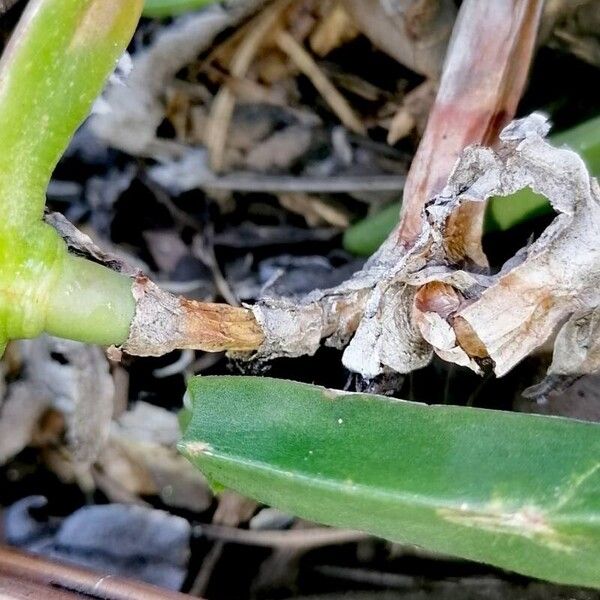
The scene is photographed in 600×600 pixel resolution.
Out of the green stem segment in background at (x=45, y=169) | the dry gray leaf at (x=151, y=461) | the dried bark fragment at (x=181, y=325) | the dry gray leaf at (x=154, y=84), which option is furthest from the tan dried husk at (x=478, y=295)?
the dry gray leaf at (x=154, y=84)

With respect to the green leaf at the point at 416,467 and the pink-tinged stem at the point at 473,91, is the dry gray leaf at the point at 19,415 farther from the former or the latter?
the pink-tinged stem at the point at 473,91

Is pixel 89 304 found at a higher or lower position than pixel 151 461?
higher

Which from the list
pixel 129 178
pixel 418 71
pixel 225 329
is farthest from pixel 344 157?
pixel 225 329

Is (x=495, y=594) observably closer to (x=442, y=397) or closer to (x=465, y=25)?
(x=442, y=397)

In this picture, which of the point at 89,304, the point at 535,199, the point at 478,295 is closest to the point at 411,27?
the point at 535,199

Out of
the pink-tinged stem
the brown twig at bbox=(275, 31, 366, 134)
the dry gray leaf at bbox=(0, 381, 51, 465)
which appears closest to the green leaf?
the pink-tinged stem

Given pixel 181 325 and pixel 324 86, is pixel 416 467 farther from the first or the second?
pixel 324 86
